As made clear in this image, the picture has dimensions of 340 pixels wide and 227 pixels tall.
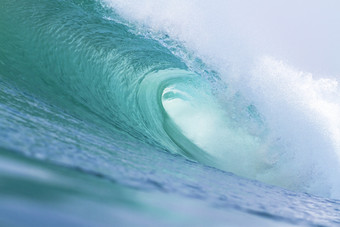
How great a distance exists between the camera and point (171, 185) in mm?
1347

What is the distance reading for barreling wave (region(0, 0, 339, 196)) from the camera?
521cm

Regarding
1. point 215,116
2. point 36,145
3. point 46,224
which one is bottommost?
point 46,224

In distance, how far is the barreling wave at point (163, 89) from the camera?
521 cm

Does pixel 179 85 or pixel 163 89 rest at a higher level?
pixel 179 85

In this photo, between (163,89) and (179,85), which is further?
(179,85)

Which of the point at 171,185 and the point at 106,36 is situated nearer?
the point at 171,185

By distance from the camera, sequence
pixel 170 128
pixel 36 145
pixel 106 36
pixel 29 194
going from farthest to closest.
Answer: pixel 170 128 → pixel 106 36 → pixel 36 145 → pixel 29 194

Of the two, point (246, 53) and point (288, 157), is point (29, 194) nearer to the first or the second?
point (288, 157)

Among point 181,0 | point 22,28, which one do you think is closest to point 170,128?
point 181,0

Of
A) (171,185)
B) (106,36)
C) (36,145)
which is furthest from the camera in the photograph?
(106,36)

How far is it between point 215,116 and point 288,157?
57.5 inches

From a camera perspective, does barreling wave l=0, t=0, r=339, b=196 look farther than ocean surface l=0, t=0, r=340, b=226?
→ Yes

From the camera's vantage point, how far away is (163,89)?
809 cm

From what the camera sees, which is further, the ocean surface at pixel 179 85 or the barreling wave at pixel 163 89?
the barreling wave at pixel 163 89
